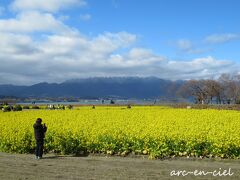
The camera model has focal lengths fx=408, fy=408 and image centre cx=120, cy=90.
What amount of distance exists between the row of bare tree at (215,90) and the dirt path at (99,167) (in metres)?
84.3

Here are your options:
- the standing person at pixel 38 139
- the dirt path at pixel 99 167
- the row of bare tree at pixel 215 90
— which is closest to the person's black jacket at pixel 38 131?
the standing person at pixel 38 139

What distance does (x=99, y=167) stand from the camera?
14.5m

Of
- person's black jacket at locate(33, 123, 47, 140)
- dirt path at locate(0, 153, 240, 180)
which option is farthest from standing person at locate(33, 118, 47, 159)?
dirt path at locate(0, 153, 240, 180)

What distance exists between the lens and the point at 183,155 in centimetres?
1634

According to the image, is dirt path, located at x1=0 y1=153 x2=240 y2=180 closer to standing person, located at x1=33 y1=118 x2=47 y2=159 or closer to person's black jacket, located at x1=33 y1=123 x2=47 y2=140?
standing person, located at x1=33 y1=118 x2=47 y2=159

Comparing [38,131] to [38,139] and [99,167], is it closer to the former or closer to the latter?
[38,139]

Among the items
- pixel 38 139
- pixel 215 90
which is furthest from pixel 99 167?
pixel 215 90

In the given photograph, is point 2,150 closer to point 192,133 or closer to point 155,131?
point 155,131

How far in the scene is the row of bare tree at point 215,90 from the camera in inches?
3999

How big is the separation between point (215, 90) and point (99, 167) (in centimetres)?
9048

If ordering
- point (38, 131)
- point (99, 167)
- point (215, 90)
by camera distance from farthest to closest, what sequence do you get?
1. point (215, 90)
2. point (38, 131)
3. point (99, 167)

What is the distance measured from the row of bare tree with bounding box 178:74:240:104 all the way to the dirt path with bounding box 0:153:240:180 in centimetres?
8428

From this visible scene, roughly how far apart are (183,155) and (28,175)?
6418 millimetres

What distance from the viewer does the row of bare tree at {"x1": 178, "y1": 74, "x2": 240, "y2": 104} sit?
333 ft
